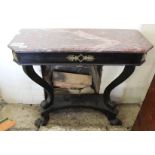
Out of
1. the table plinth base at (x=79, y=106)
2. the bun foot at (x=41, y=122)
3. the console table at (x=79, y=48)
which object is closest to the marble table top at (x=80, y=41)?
the console table at (x=79, y=48)

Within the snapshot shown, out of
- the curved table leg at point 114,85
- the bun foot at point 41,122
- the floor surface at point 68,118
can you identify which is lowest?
the floor surface at point 68,118

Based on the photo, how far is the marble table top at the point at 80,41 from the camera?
1060 millimetres

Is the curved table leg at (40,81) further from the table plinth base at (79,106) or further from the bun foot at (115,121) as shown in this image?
the bun foot at (115,121)

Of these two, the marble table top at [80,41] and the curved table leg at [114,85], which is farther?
the curved table leg at [114,85]

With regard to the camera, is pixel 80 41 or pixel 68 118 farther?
pixel 68 118

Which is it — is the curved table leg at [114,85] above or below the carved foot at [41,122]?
above

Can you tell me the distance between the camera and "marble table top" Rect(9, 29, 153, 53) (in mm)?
1060

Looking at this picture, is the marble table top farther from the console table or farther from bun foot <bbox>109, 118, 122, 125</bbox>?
bun foot <bbox>109, 118, 122, 125</bbox>

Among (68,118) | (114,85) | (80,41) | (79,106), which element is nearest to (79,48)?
→ (80,41)

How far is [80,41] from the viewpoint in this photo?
113 cm

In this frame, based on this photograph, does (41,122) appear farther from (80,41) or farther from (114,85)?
(80,41)

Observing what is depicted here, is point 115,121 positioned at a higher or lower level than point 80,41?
lower
